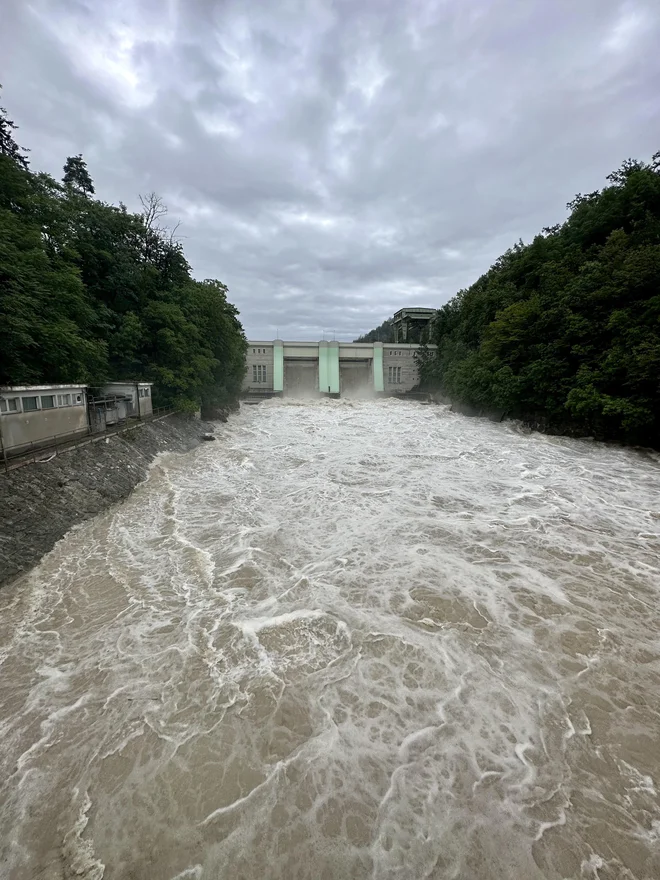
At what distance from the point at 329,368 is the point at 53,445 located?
33.5m

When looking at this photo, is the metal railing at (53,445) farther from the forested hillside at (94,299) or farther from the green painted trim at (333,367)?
the green painted trim at (333,367)

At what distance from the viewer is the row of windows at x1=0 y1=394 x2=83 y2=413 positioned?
281 inches

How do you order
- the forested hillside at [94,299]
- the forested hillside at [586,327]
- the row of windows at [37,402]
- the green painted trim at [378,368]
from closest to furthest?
the row of windows at [37,402] → the forested hillside at [94,299] → the forested hillside at [586,327] → the green painted trim at [378,368]

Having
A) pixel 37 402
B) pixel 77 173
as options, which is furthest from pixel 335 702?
pixel 77 173

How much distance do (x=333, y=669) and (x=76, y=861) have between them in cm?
211

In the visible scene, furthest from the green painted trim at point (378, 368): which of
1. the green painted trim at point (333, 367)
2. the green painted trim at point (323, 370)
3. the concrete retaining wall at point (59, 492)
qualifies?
the concrete retaining wall at point (59, 492)

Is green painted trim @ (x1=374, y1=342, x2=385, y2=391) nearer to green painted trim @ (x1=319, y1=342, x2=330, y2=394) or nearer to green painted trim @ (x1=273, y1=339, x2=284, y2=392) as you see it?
green painted trim @ (x1=319, y1=342, x2=330, y2=394)

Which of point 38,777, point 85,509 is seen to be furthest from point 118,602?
point 85,509

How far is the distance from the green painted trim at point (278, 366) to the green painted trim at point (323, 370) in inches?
173

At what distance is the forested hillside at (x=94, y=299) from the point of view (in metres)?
9.05

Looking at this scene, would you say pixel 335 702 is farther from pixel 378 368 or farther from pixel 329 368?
pixel 378 368

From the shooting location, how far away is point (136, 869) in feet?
6.86

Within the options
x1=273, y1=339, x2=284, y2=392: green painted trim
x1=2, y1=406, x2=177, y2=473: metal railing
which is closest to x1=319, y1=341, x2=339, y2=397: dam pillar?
x1=273, y1=339, x2=284, y2=392: green painted trim

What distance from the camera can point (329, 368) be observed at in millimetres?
40156
